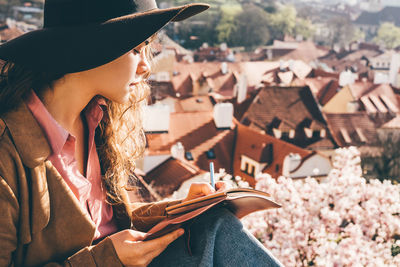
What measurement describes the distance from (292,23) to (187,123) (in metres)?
58.2

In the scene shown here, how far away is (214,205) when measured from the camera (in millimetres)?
1748

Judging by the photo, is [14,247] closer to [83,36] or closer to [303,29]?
[83,36]

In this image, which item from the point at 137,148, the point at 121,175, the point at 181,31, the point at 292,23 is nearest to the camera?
the point at 121,175

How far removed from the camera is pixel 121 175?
2113 mm

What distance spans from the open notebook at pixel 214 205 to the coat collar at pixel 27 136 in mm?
449

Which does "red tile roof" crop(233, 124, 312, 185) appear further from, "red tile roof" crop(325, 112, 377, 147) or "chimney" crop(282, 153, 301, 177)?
"red tile roof" crop(325, 112, 377, 147)

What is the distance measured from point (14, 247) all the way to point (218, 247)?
24.8 inches

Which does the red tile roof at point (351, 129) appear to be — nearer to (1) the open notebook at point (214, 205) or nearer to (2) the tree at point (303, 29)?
(1) the open notebook at point (214, 205)

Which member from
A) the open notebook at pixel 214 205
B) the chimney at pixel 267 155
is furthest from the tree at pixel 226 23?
the open notebook at pixel 214 205

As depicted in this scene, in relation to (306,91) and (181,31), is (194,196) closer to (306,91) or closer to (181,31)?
(306,91)

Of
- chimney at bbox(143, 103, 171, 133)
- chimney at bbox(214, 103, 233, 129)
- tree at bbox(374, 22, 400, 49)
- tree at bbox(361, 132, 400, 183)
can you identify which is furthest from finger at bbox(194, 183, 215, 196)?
tree at bbox(374, 22, 400, 49)

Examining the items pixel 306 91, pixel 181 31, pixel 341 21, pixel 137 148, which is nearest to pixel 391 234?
pixel 137 148

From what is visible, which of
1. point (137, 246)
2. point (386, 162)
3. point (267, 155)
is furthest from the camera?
point (386, 162)

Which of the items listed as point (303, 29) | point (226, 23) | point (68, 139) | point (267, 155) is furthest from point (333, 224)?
point (303, 29)
